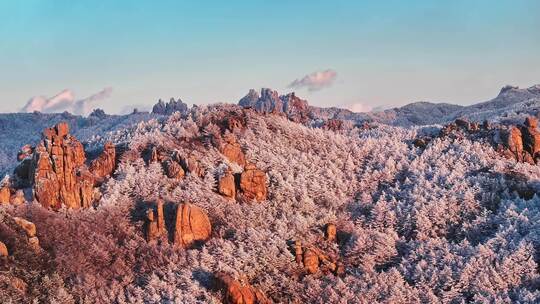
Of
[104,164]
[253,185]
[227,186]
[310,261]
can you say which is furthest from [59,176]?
[310,261]

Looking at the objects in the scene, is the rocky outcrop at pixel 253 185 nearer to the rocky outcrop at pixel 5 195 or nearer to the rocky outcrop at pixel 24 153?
the rocky outcrop at pixel 5 195

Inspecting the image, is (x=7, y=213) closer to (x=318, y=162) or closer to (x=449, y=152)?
(x=318, y=162)

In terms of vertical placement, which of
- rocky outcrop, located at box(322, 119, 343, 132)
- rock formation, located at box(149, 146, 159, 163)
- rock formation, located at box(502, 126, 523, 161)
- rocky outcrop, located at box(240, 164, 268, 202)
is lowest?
rocky outcrop, located at box(240, 164, 268, 202)

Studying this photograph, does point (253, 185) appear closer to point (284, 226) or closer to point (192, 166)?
point (284, 226)

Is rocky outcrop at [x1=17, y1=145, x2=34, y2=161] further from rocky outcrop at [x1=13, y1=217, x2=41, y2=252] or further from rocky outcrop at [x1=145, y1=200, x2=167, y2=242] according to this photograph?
rocky outcrop at [x1=145, y1=200, x2=167, y2=242]

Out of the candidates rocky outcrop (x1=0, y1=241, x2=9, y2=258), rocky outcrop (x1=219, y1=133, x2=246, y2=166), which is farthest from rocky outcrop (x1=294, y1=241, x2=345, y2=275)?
→ rocky outcrop (x1=0, y1=241, x2=9, y2=258)

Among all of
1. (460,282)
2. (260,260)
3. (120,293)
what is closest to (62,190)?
(120,293)

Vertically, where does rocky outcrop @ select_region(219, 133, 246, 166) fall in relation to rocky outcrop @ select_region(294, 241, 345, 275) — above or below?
above

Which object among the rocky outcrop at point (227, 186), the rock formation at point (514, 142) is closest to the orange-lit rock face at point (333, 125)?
the rock formation at point (514, 142)
